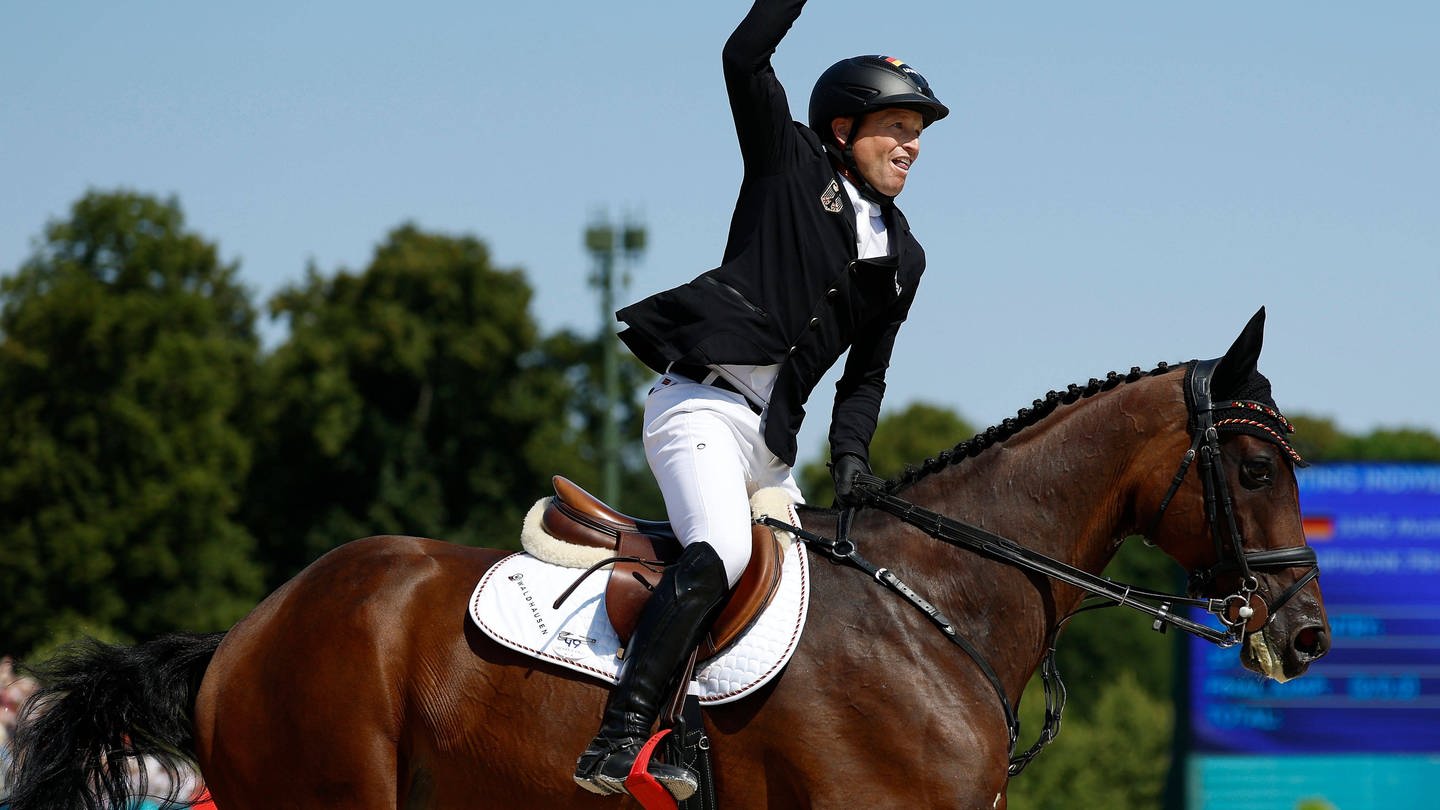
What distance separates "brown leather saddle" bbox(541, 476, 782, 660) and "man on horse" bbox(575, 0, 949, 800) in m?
0.08

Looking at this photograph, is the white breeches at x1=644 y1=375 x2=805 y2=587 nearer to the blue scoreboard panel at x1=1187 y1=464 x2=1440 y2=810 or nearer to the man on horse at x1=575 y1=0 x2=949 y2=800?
the man on horse at x1=575 y1=0 x2=949 y2=800

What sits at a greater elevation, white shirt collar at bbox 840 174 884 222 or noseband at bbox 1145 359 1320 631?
white shirt collar at bbox 840 174 884 222

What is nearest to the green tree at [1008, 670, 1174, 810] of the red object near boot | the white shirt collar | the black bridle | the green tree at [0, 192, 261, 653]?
the green tree at [0, 192, 261, 653]

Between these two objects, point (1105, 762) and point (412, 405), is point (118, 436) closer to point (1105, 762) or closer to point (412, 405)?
point (412, 405)

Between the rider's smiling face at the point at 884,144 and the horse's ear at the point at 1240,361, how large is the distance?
4.38ft

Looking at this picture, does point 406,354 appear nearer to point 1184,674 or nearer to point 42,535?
point 42,535

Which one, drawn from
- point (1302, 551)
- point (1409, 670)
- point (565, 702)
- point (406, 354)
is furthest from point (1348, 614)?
point (406, 354)

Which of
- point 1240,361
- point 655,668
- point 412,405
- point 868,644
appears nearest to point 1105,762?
point 412,405

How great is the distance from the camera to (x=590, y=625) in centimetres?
572

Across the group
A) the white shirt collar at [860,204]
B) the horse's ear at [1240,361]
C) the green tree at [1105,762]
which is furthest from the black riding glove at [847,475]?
the green tree at [1105,762]

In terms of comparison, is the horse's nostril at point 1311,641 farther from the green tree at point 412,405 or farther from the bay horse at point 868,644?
the green tree at point 412,405

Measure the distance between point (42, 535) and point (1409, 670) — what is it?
29.2 metres

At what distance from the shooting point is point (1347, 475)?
15.6 m

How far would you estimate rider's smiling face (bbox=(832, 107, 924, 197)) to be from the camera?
Answer: 5984mm
